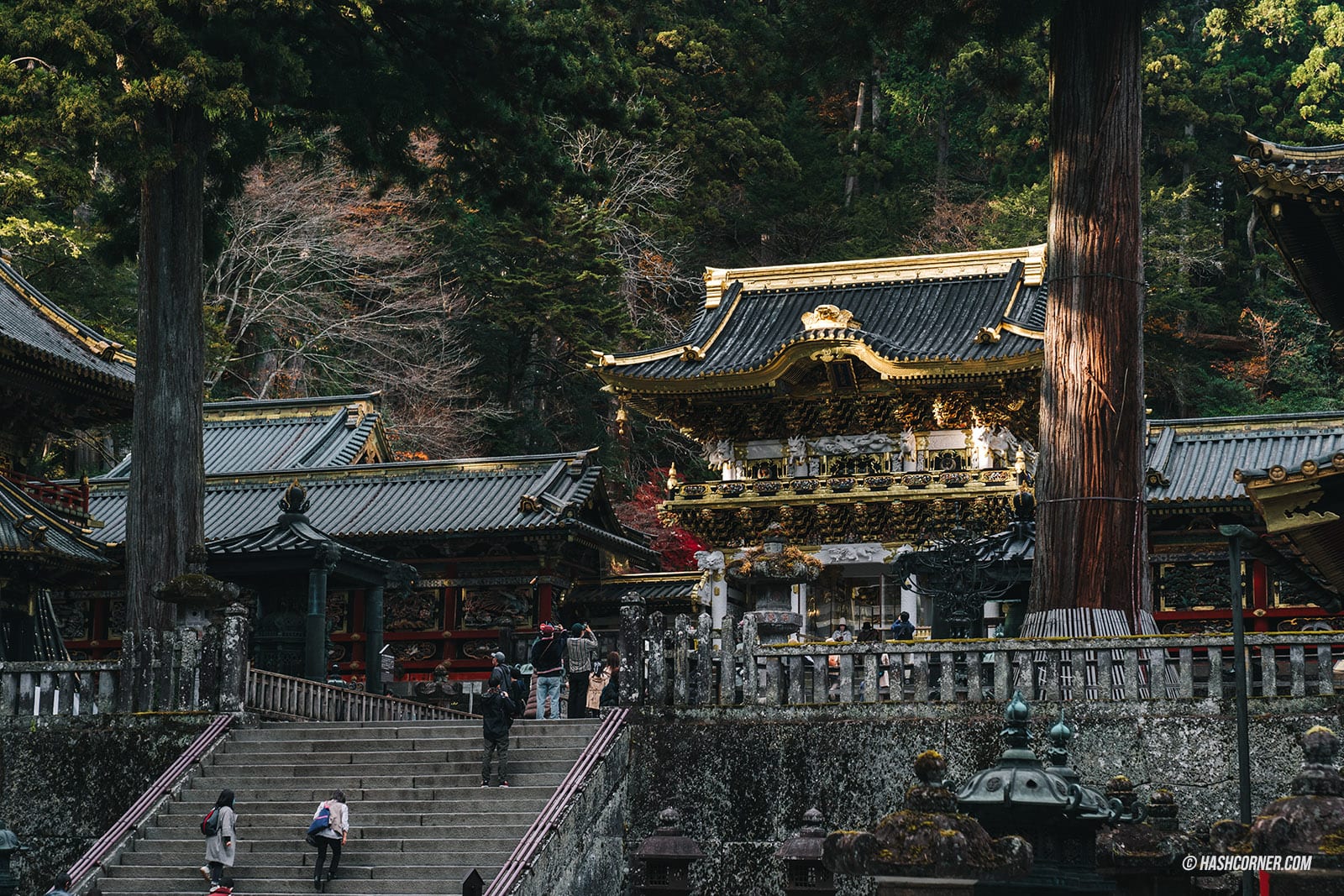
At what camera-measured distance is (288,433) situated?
39438 millimetres

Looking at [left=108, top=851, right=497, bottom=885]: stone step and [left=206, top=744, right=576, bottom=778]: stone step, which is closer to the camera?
[left=108, top=851, right=497, bottom=885]: stone step

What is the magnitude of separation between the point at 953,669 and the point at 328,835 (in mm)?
6379

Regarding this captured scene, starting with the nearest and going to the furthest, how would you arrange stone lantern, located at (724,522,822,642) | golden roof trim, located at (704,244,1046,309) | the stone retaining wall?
the stone retaining wall, stone lantern, located at (724,522,822,642), golden roof trim, located at (704,244,1046,309)

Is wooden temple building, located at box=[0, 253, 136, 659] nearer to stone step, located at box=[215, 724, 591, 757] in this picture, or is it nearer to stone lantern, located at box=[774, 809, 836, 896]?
stone step, located at box=[215, 724, 591, 757]

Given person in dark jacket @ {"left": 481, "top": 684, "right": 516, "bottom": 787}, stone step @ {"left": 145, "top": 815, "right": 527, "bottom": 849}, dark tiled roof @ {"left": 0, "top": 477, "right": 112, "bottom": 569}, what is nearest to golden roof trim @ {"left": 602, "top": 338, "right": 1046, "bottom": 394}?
dark tiled roof @ {"left": 0, "top": 477, "right": 112, "bottom": 569}

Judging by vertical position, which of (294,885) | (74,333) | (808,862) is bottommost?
(294,885)

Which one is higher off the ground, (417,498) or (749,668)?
(417,498)

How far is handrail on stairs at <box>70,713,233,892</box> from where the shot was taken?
1759cm

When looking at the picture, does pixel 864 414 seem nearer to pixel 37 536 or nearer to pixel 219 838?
pixel 37 536

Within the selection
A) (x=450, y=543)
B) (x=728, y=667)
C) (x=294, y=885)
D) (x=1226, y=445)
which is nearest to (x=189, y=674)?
(x=294, y=885)

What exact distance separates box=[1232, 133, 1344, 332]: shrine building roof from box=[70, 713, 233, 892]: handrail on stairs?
41.2 ft

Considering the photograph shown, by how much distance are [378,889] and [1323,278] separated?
11618 millimetres

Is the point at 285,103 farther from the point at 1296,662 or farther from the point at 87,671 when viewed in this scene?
the point at 1296,662

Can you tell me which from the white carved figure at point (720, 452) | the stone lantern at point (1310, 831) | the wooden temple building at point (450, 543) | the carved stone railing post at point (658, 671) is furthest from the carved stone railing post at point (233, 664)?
the white carved figure at point (720, 452)
